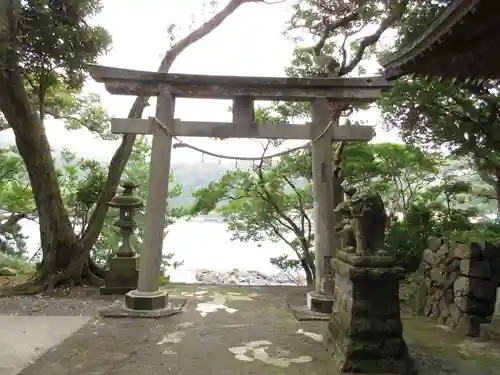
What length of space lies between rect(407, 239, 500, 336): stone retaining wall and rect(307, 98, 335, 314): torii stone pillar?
1597 mm

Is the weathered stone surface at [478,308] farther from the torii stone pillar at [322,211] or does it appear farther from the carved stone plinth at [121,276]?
the carved stone plinth at [121,276]

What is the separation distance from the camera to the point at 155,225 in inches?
257

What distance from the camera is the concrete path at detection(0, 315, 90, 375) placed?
420 centimetres

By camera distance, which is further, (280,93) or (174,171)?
(174,171)

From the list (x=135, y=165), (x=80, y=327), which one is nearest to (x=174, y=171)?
(x=135, y=165)

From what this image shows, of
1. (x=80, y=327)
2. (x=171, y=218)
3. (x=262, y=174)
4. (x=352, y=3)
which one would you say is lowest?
(x=80, y=327)

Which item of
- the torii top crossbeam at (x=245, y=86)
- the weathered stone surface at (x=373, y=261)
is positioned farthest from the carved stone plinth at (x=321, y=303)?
the torii top crossbeam at (x=245, y=86)

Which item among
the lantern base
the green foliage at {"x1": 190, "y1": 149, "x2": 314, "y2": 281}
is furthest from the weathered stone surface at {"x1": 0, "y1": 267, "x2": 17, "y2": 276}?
the lantern base

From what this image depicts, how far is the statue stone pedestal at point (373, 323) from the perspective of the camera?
4.01 m

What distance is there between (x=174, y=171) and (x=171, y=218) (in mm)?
1553

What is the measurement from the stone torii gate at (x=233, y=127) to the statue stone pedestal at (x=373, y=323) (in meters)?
2.37

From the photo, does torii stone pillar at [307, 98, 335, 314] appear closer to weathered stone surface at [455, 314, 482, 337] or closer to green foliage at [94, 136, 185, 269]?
weathered stone surface at [455, 314, 482, 337]

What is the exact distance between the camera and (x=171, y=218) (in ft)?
43.6

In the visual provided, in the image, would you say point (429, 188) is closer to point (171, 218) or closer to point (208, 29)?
point (208, 29)
